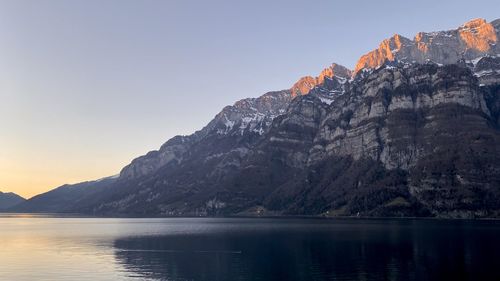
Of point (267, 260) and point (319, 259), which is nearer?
point (319, 259)

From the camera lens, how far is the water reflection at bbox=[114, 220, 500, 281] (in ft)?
327

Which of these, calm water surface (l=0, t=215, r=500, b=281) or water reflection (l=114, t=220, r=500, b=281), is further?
calm water surface (l=0, t=215, r=500, b=281)

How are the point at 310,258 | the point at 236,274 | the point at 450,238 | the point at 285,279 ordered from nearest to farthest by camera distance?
the point at 285,279
the point at 236,274
the point at 310,258
the point at 450,238

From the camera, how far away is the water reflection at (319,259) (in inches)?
3930

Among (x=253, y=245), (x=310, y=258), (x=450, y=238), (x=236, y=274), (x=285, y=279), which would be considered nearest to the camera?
(x=285, y=279)

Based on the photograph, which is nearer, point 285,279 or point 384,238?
point 285,279

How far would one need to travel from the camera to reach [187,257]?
133m

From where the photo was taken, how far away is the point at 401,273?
99.5 meters

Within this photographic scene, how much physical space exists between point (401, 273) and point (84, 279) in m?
64.1

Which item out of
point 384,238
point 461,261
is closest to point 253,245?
point 384,238

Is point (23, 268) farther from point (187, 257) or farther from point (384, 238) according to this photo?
point (384, 238)

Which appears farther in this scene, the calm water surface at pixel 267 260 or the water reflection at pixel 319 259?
the calm water surface at pixel 267 260

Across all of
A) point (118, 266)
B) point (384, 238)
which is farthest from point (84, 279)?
point (384, 238)

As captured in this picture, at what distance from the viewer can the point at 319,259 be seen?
122938 millimetres
